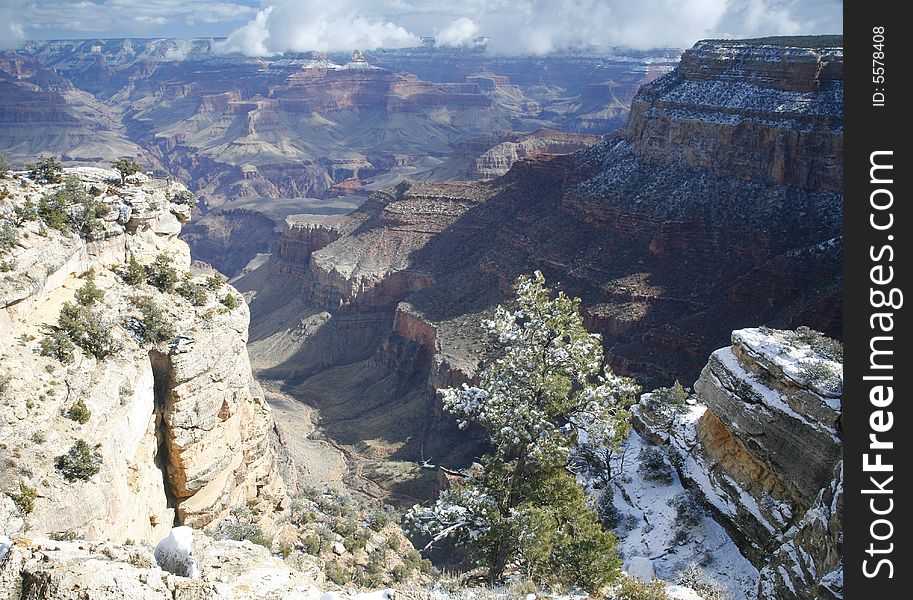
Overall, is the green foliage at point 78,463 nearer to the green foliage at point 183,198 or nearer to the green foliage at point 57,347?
the green foliage at point 57,347

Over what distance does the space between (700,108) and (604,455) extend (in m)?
43.4

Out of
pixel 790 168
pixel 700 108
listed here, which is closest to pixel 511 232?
pixel 700 108

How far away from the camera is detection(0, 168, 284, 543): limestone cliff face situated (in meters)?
18.5

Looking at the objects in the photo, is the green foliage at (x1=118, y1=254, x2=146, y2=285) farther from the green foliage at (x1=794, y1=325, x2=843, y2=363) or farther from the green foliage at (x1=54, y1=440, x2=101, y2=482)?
the green foliage at (x1=794, y1=325, x2=843, y2=363)

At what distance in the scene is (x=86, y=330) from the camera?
71.3ft

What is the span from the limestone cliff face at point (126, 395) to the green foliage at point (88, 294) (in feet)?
1.06

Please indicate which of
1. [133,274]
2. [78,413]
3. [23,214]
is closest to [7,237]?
[23,214]

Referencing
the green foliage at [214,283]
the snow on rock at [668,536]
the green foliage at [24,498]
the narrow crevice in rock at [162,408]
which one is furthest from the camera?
the green foliage at [214,283]

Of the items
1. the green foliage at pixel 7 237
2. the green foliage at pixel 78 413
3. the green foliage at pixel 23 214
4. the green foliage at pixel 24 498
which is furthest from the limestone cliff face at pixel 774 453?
the green foliage at pixel 23 214

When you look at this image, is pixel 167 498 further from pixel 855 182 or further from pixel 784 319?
pixel 784 319

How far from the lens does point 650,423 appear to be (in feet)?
101

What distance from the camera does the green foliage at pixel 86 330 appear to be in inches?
848

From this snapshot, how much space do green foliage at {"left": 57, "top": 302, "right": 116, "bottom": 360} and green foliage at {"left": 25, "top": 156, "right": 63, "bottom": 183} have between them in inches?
296

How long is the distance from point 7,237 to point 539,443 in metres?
16.2
